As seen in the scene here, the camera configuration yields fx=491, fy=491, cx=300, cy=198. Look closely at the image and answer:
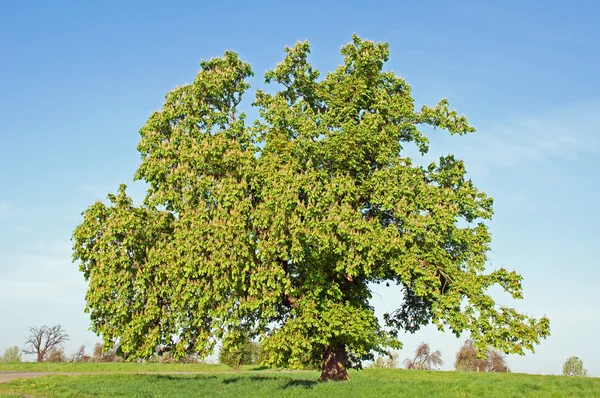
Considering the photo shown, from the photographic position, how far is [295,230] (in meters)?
21.2

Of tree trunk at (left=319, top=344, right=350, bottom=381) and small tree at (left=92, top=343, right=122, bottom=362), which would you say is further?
small tree at (left=92, top=343, right=122, bottom=362)

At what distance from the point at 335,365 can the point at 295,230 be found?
30.1 ft

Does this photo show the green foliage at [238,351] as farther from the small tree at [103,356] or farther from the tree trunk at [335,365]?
the small tree at [103,356]

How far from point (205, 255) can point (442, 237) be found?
11.0m

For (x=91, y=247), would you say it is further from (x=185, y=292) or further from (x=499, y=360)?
(x=499, y=360)

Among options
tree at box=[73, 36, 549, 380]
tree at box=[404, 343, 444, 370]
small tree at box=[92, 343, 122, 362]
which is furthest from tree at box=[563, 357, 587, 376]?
small tree at box=[92, 343, 122, 362]

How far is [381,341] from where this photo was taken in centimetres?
2452

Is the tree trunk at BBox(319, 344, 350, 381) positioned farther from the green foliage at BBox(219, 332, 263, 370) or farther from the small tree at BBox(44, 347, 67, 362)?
the small tree at BBox(44, 347, 67, 362)

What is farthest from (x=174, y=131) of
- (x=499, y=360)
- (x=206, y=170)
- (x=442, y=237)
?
(x=499, y=360)

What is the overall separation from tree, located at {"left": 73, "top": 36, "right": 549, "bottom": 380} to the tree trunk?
0.06 m

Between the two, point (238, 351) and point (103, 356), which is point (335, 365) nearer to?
point (238, 351)

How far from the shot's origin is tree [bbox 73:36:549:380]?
22.1 metres

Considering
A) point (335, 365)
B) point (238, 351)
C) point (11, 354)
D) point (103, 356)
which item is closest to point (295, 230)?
point (335, 365)


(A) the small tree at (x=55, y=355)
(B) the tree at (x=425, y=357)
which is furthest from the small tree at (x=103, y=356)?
(B) the tree at (x=425, y=357)
